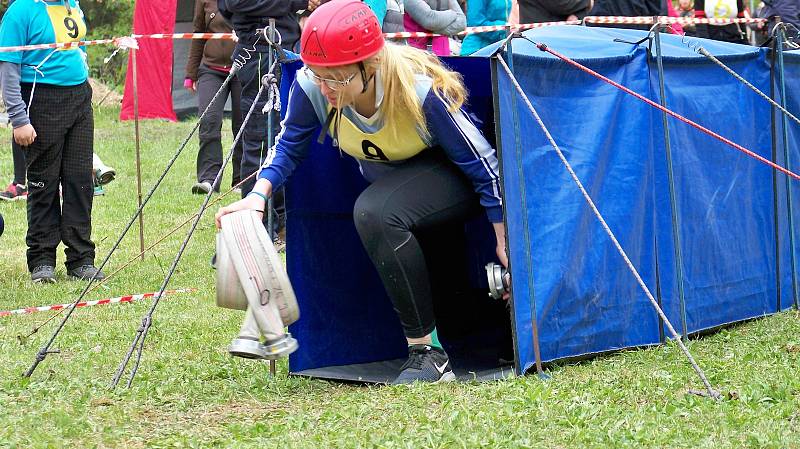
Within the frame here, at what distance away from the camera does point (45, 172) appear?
7.92 meters

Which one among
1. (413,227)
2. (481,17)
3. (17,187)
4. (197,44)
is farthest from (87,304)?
(17,187)

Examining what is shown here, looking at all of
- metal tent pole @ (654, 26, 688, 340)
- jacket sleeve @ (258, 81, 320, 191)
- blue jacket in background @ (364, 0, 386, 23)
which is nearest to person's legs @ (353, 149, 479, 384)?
jacket sleeve @ (258, 81, 320, 191)

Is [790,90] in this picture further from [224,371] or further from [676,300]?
[224,371]

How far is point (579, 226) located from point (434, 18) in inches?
144

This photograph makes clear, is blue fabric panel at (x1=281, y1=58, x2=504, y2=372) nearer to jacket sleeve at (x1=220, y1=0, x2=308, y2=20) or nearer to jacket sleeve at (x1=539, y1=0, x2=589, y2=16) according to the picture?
jacket sleeve at (x1=220, y1=0, x2=308, y2=20)

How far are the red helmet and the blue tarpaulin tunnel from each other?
556 mm

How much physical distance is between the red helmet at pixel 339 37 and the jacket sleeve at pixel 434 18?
3.95m

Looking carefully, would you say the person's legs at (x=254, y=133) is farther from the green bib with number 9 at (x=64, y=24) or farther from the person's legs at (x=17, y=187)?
the person's legs at (x=17, y=187)

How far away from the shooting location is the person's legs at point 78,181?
26.0ft

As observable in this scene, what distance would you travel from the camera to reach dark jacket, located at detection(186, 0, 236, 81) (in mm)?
10695

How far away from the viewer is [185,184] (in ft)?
40.6

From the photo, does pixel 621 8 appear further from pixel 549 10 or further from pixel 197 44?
pixel 197 44

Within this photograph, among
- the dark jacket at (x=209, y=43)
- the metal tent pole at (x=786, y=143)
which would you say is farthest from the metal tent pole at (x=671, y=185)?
the dark jacket at (x=209, y=43)

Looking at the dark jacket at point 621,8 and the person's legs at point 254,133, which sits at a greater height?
the dark jacket at point 621,8
